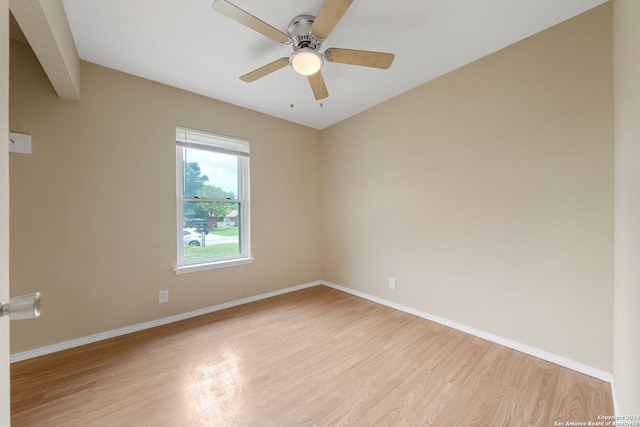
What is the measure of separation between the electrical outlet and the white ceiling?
2.20 metres

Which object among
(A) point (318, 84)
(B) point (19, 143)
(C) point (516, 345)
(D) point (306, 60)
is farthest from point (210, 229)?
(C) point (516, 345)

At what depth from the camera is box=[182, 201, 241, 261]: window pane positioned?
2.70 meters

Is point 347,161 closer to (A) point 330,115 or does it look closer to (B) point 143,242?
(A) point 330,115

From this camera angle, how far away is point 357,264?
10.8ft

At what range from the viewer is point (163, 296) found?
8.09 ft

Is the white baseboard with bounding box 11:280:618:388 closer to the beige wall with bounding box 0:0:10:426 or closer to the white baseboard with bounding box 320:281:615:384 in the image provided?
the white baseboard with bounding box 320:281:615:384

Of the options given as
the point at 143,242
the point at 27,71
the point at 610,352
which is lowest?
the point at 610,352

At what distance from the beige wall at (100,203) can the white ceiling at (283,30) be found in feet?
1.12

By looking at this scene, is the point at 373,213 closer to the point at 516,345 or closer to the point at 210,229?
the point at 516,345

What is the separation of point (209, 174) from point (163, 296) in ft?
4.67

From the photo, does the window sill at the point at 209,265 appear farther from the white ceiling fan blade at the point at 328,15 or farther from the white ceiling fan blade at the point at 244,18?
the white ceiling fan blade at the point at 328,15

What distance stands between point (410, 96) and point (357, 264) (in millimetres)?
2192

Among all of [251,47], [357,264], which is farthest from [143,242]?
[357,264]

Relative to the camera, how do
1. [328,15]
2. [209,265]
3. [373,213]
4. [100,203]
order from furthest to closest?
[373,213] < [209,265] < [100,203] < [328,15]
